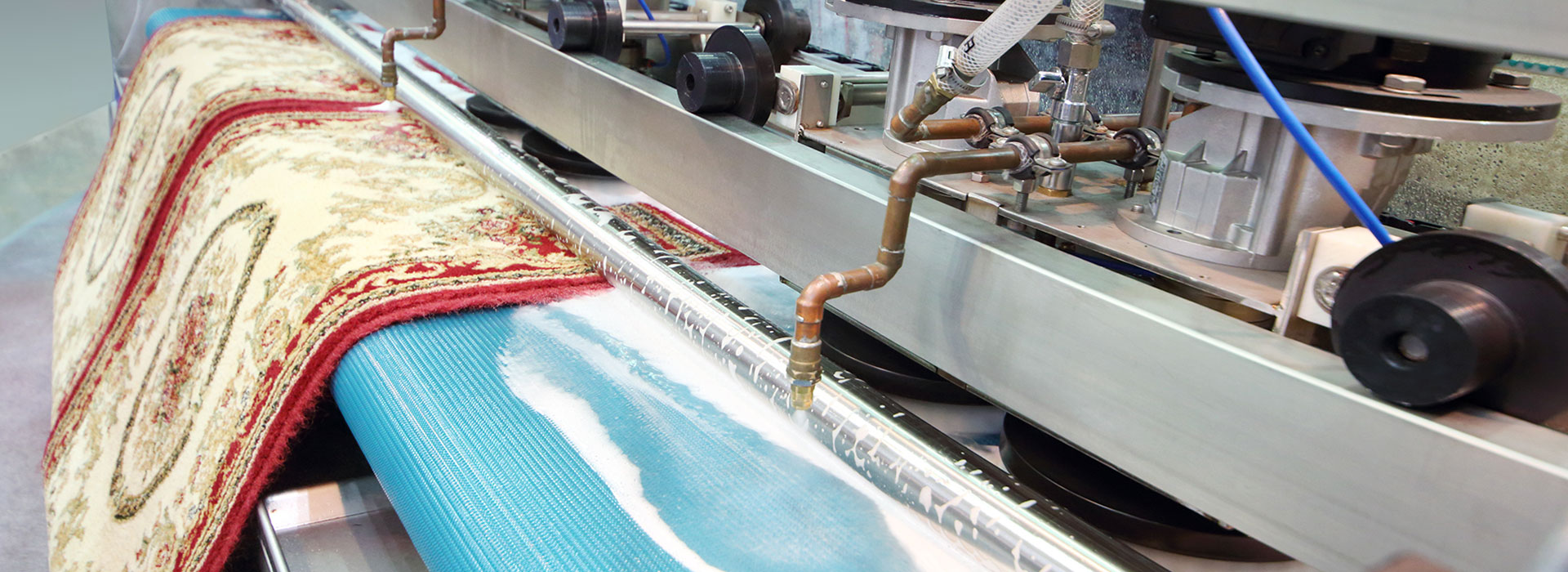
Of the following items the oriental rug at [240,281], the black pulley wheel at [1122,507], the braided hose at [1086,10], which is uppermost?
the braided hose at [1086,10]

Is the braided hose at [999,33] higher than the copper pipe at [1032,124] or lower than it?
higher

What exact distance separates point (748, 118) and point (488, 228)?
0.34 metres

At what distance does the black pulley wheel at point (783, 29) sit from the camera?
45.4 inches

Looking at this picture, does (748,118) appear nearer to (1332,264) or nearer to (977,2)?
(977,2)

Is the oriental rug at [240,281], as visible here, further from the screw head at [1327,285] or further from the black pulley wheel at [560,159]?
the screw head at [1327,285]

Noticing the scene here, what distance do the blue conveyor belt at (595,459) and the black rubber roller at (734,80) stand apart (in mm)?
193

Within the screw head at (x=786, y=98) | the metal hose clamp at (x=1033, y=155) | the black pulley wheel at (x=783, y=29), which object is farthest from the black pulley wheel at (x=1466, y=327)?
the black pulley wheel at (x=783, y=29)

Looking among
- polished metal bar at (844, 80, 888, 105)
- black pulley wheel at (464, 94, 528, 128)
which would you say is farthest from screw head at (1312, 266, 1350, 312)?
black pulley wheel at (464, 94, 528, 128)

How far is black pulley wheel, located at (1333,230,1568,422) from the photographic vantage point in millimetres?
394

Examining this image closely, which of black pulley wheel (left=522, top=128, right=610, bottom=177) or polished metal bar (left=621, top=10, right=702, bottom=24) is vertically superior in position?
polished metal bar (left=621, top=10, right=702, bottom=24)

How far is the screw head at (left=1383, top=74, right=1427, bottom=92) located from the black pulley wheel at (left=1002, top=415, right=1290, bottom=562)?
0.27m

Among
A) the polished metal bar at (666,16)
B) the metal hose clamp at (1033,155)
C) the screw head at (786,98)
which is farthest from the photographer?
the polished metal bar at (666,16)

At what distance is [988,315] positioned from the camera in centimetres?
60

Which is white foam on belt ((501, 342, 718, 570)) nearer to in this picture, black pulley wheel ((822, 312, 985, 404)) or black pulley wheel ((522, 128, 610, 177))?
black pulley wheel ((822, 312, 985, 404))
